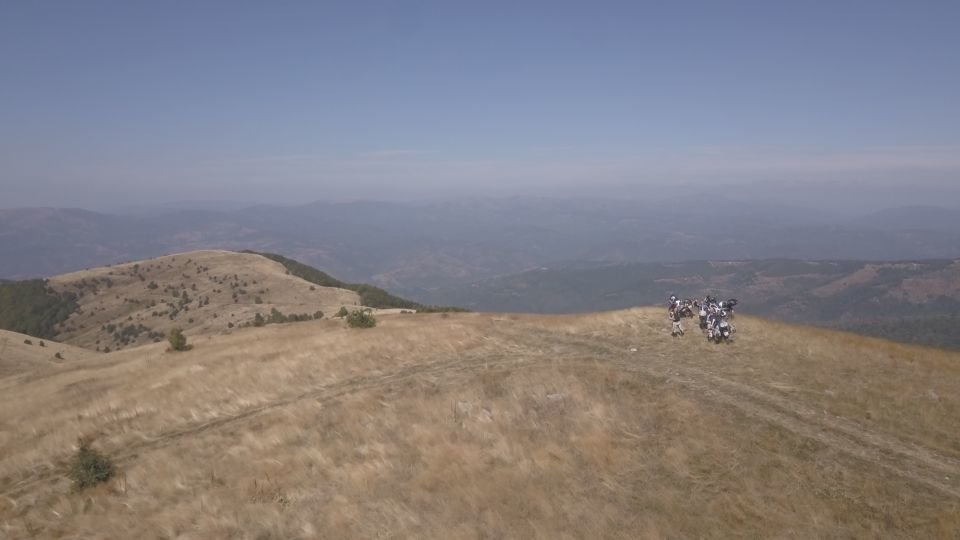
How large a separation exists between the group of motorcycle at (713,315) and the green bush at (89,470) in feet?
91.8

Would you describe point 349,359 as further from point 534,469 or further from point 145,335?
point 145,335

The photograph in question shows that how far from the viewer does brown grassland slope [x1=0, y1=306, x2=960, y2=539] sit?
47.5 feet

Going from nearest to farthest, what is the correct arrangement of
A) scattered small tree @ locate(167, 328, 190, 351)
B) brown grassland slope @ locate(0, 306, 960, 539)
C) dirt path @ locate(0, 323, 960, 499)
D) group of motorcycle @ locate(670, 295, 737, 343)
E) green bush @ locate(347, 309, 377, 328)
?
brown grassland slope @ locate(0, 306, 960, 539) < dirt path @ locate(0, 323, 960, 499) < group of motorcycle @ locate(670, 295, 737, 343) < scattered small tree @ locate(167, 328, 190, 351) < green bush @ locate(347, 309, 377, 328)

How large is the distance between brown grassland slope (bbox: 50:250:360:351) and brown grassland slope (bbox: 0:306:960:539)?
57.4 m

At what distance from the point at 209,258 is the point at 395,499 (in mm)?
142532

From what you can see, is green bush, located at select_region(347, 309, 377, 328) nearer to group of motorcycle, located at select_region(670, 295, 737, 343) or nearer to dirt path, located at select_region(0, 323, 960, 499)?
dirt path, located at select_region(0, 323, 960, 499)

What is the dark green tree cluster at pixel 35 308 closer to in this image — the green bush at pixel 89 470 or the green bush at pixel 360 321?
the green bush at pixel 360 321

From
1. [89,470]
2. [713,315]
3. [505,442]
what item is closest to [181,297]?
[89,470]

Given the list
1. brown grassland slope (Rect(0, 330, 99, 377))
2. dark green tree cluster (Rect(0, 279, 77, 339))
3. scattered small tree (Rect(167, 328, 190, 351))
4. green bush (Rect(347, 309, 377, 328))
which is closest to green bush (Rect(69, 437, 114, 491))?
scattered small tree (Rect(167, 328, 190, 351))

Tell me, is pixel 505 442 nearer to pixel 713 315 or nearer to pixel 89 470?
pixel 89 470

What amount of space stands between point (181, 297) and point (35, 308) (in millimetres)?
34078

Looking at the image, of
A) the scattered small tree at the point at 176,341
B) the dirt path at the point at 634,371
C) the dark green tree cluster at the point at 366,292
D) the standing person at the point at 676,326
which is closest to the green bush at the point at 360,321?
the dirt path at the point at 634,371

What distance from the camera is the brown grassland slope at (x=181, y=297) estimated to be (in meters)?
92.7

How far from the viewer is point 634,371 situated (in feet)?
81.3
